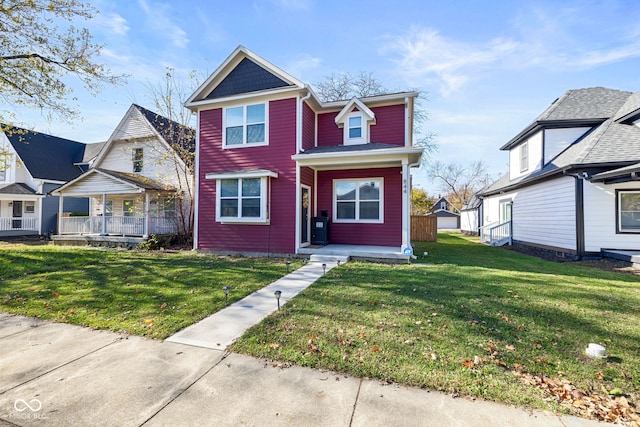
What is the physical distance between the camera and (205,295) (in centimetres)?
552

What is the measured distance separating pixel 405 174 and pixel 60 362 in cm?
860

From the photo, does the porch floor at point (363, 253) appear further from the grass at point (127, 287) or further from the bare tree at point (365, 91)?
the bare tree at point (365, 91)

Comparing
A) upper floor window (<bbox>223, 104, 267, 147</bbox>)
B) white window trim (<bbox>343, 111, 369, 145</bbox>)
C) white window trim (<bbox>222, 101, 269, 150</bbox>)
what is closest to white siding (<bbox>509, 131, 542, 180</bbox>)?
white window trim (<bbox>343, 111, 369, 145</bbox>)

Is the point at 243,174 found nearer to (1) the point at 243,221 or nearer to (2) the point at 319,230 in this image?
(1) the point at 243,221

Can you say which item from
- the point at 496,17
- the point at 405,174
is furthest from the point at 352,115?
the point at 496,17

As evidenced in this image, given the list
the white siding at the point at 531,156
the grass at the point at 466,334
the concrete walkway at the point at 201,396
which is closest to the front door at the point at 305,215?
the grass at the point at 466,334

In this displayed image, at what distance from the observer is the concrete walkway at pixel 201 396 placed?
2264mm

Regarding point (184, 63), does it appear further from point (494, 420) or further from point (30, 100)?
point (494, 420)

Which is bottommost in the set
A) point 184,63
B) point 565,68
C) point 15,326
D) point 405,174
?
point 15,326

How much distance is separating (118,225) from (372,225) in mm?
12525

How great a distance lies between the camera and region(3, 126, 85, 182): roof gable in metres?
19.7

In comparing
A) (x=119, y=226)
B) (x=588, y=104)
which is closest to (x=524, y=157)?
(x=588, y=104)

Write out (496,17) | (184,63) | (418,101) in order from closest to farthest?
(496,17) → (184,63) → (418,101)

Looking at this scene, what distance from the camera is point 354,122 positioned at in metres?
11.0
